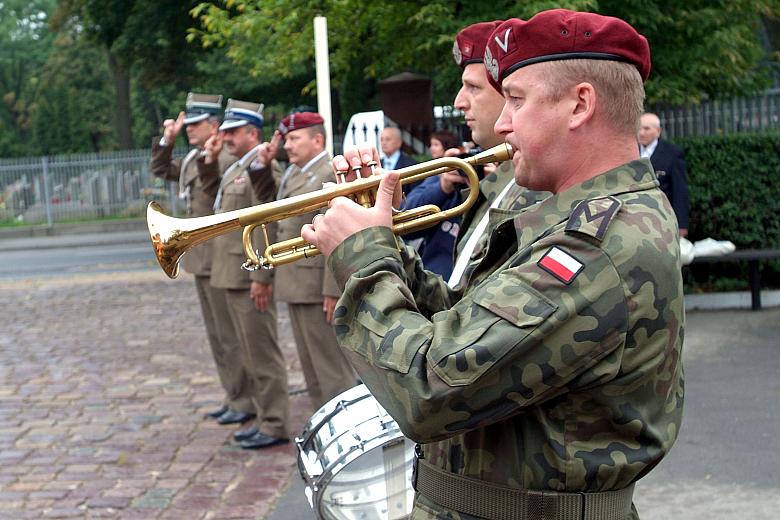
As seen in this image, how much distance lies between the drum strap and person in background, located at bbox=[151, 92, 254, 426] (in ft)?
16.6

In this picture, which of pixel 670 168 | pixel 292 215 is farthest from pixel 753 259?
pixel 292 215

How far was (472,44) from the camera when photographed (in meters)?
3.64

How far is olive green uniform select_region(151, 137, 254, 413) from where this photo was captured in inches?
279

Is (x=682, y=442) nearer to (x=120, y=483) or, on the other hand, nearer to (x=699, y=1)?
(x=120, y=483)

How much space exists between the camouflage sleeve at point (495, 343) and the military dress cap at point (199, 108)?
19.2ft

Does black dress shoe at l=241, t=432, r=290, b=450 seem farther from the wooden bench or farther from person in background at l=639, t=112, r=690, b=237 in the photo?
the wooden bench

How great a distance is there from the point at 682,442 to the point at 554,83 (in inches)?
166

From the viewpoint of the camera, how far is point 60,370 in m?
8.88

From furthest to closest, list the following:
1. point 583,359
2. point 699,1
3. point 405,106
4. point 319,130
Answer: point 405,106, point 699,1, point 319,130, point 583,359

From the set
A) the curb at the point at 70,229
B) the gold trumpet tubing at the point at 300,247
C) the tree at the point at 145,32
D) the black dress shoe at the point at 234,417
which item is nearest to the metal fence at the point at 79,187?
the curb at the point at 70,229

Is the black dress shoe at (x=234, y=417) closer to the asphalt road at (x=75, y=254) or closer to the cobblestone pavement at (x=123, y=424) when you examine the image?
the cobblestone pavement at (x=123, y=424)

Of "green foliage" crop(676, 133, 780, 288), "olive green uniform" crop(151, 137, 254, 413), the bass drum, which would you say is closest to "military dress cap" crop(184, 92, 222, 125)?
"olive green uniform" crop(151, 137, 254, 413)

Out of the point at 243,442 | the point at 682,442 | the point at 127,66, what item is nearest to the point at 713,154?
the point at 682,442

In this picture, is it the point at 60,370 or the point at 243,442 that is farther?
the point at 60,370
